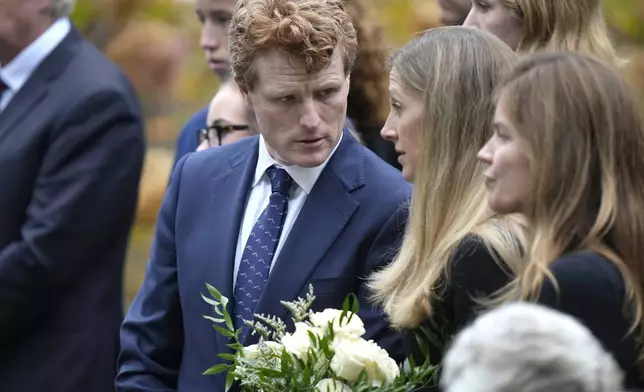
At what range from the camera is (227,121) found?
4.98m

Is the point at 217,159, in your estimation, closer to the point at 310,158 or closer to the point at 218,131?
the point at 310,158

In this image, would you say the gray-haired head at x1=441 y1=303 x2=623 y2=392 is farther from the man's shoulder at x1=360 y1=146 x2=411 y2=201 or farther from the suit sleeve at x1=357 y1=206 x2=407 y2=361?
the man's shoulder at x1=360 y1=146 x2=411 y2=201

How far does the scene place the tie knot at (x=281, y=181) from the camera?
150 inches

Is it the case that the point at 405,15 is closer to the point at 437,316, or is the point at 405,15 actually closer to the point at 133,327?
the point at 133,327

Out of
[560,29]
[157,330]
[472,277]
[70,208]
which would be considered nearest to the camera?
[472,277]

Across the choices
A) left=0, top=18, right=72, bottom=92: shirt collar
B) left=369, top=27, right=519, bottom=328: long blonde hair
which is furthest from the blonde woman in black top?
left=0, top=18, right=72, bottom=92: shirt collar

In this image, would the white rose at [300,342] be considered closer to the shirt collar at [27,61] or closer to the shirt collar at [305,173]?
the shirt collar at [305,173]

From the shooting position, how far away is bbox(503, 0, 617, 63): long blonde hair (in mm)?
4156

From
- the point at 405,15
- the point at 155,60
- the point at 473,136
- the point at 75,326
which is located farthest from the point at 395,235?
the point at 155,60

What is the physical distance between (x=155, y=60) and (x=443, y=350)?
13.7 ft

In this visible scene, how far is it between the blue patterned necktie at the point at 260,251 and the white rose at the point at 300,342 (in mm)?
493

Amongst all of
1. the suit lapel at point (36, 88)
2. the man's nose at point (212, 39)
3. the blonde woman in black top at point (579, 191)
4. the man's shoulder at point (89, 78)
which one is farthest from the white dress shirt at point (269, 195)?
the man's nose at point (212, 39)

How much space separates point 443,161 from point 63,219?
2.29 meters

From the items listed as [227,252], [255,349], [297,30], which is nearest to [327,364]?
[255,349]
